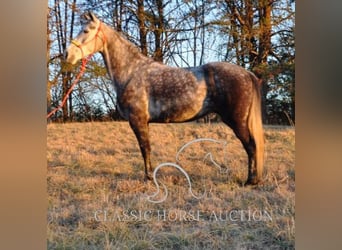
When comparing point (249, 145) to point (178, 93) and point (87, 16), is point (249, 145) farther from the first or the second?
point (87, 16)

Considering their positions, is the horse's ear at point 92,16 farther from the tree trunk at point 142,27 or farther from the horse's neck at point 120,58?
the tree trunk at point 142,27

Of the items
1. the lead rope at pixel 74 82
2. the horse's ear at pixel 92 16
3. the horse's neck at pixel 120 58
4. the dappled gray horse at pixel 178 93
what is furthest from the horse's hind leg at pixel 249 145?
the horse's ear at pixel 92 16

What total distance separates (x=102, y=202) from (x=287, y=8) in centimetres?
188

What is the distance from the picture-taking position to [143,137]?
282cm

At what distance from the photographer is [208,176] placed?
282 centimetres

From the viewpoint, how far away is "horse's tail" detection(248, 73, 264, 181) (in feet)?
9.32

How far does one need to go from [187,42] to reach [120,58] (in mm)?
492

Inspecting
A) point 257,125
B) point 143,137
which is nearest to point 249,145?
point 257,125

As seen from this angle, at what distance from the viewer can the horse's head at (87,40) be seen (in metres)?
2.78

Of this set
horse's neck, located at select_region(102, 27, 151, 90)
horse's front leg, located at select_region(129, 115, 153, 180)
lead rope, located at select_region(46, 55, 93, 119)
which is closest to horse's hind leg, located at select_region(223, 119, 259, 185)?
horse's front leg, located at select_region(129, 115, 153, 180)
